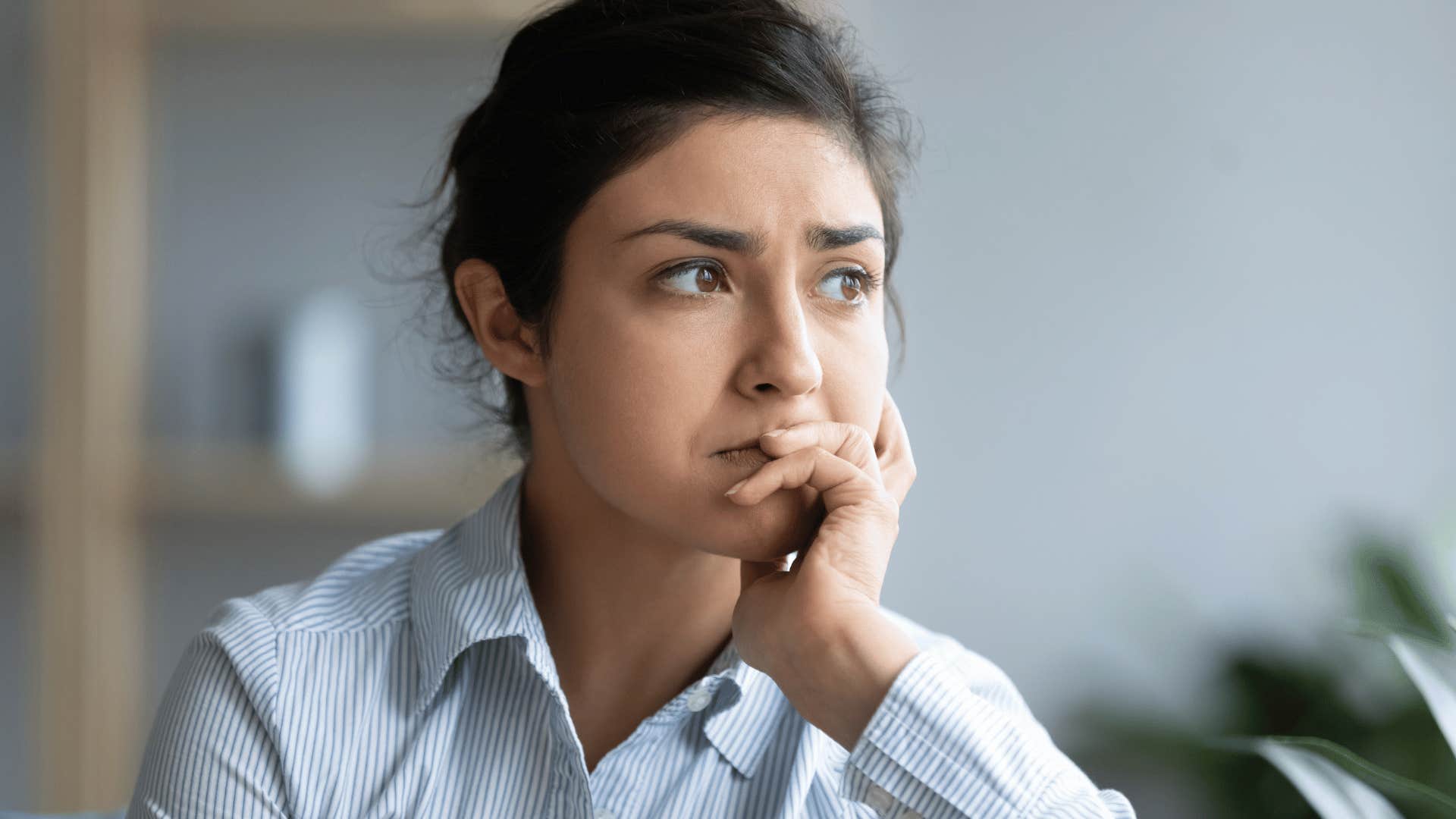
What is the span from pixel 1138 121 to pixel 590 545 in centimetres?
151

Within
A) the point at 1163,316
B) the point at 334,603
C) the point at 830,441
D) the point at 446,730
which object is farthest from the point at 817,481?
the point at 1163,316

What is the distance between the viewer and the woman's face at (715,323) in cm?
98

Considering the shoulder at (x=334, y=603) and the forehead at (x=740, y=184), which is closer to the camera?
the forehead at (x=740, y=184)

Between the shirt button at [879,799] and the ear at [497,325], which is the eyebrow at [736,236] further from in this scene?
the shirt button at [879,799]

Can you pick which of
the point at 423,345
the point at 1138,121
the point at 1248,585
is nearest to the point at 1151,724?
the point at 1248,585

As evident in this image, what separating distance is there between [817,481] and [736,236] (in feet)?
0.68

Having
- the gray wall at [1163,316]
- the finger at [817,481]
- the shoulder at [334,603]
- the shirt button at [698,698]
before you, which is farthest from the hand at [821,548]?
the gray wall at [1163,316]

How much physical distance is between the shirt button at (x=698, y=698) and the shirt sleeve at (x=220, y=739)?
0.35 metres

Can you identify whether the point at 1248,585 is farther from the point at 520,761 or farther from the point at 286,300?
the point at 286,300

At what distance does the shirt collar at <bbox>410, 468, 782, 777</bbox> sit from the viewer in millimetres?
1080

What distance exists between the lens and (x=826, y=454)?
3.31ft

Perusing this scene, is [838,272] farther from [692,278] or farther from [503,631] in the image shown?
[503,631]

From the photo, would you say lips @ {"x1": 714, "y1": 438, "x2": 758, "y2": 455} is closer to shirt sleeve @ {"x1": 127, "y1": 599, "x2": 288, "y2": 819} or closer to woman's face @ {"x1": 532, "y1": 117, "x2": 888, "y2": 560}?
woman's face @ {"x1": 532, "y1": 117, "x2": 888, "y2": 560}

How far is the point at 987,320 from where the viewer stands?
7.48 feet
